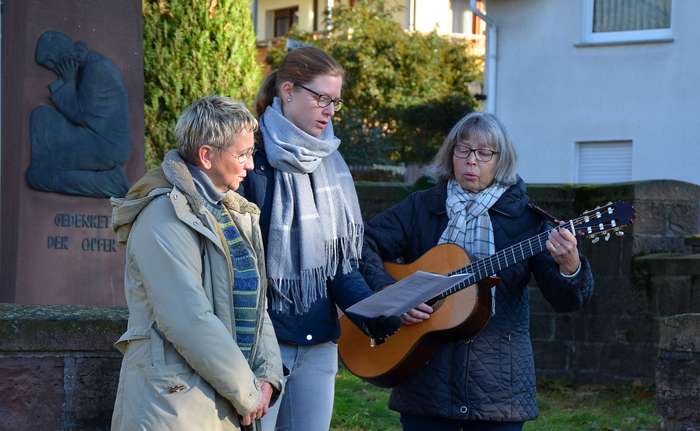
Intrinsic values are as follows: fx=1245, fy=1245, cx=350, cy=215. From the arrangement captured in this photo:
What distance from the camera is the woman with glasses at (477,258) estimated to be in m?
4.50

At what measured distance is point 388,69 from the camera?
28.2 meters

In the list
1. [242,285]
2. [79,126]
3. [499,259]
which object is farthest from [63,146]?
[242,285]

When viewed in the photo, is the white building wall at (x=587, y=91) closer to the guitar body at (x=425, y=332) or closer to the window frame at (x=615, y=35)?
the window frame at (x=615, y=35)

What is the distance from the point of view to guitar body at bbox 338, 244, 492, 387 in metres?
4.52

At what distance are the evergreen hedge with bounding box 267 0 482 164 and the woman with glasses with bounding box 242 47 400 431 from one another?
19.7 meters

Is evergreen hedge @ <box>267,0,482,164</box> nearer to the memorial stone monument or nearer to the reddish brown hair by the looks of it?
the memorial stone monument

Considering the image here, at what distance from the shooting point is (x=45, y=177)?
26.3 feet

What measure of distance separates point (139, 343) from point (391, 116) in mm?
21882

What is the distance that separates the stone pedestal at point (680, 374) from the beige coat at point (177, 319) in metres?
2.54

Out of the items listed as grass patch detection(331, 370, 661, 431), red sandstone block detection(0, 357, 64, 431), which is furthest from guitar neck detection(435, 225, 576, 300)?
grass patch detection(331, 370, 661, 431)

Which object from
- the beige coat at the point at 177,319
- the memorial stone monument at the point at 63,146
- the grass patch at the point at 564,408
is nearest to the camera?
the beige coat at the point at 177,319

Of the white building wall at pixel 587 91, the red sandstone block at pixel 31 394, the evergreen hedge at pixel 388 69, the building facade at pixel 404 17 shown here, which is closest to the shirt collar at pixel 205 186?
the red sandstone block at pixel 31 394

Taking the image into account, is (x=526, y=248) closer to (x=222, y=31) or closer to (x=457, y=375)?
(x=457, y=375)

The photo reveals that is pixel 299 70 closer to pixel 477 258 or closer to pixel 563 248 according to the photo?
pixel 477 258
